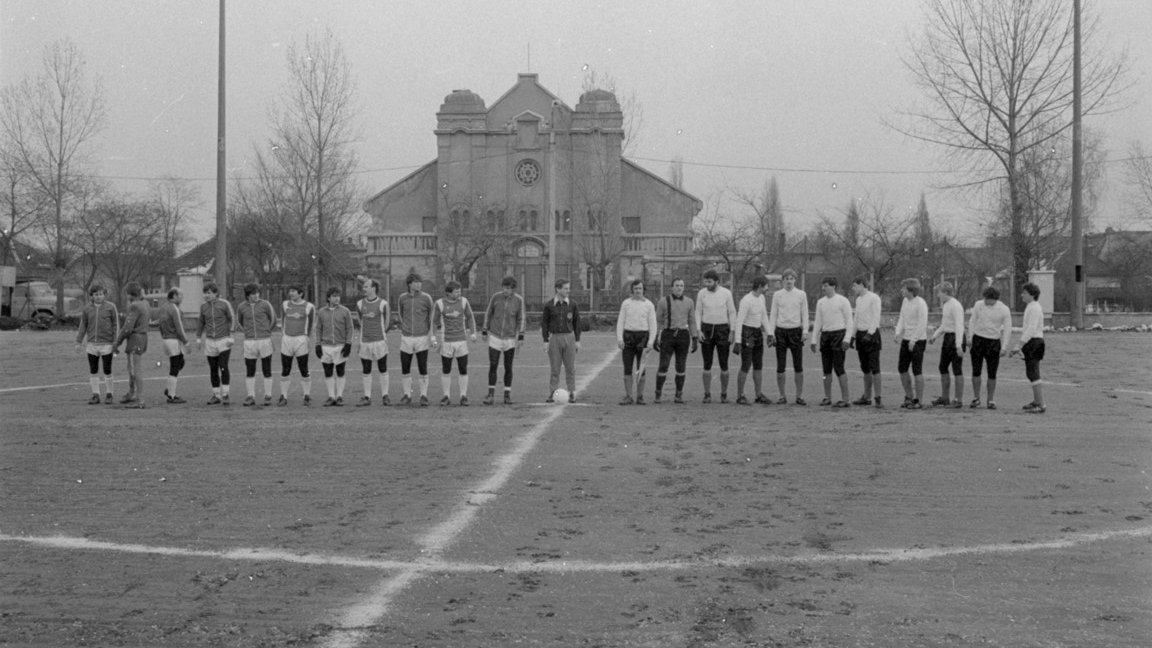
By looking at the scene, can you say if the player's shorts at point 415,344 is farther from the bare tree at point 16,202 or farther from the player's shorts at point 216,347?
the bare tree at point 16,202

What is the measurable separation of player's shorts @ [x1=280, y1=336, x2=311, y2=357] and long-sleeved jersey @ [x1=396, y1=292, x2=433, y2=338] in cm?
163

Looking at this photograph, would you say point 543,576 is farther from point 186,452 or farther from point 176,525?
point 186,452

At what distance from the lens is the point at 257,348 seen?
1620 cm

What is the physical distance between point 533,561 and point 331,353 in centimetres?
964

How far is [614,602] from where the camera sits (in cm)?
600

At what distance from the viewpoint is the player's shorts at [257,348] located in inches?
635

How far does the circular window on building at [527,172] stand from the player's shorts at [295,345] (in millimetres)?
46040

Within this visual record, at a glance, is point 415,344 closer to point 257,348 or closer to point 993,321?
point 257,348

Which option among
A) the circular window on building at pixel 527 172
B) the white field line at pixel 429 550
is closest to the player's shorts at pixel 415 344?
the white field line at pixel 429 550

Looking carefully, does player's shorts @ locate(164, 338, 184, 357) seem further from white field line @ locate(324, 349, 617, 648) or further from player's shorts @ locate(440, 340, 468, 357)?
white field line @ locate(324, 349, 617, 648)

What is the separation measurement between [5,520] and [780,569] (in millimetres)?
5824

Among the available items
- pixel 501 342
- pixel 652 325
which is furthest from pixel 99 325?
pixel 652 325

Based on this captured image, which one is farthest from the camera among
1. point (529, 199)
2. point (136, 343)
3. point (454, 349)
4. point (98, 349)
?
point (529, 199)

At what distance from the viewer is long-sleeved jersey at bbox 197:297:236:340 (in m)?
16.1
